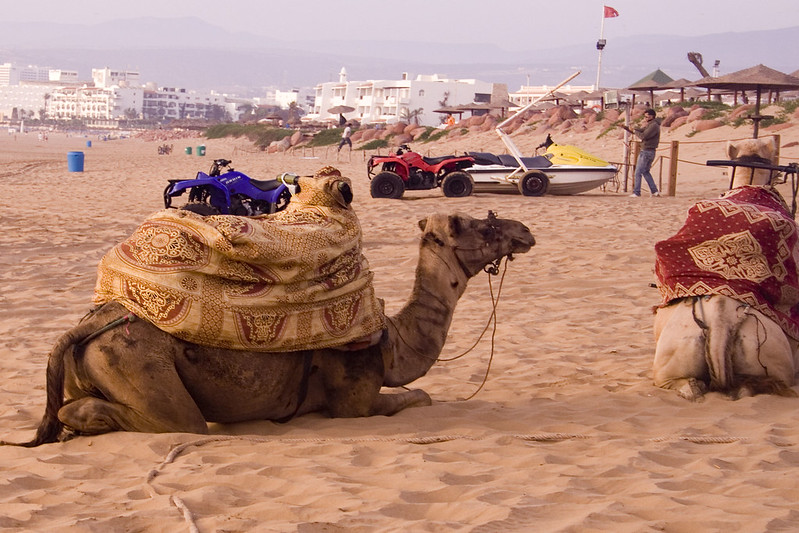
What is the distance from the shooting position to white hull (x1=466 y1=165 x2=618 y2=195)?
20688 millimetres

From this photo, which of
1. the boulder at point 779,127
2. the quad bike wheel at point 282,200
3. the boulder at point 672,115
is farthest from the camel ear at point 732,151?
the boulder at point 672,115

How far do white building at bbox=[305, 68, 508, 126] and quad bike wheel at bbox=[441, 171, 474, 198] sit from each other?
87920 millimetres

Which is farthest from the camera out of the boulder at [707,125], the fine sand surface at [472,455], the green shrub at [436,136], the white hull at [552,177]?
the green shrub at [436,136]

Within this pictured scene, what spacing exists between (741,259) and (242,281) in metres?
3.38

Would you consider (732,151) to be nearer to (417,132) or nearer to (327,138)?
(417,132)

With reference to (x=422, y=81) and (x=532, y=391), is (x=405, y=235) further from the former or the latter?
(x=422, y=81)

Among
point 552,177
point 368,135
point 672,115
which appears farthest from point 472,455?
point 368,135

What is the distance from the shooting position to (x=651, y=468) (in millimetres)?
4480

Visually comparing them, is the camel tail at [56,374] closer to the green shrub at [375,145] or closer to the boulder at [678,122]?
the boulder at [678,122]

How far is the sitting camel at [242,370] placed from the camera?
15.6ft

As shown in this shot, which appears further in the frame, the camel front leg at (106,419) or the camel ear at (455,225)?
the camel ear at (455,225)

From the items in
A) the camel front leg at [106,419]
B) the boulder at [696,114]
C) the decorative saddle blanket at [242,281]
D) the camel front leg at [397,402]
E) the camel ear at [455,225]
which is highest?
the boulder at [696,114]

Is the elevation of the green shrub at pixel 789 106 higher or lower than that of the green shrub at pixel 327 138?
higher

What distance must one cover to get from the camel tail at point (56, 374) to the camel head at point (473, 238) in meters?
2.13
